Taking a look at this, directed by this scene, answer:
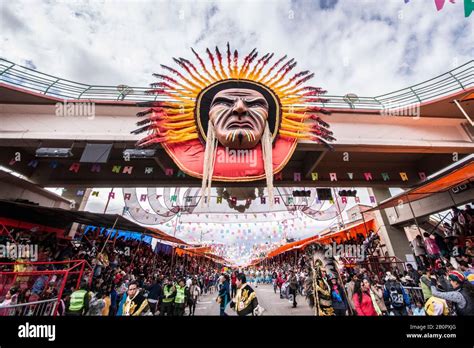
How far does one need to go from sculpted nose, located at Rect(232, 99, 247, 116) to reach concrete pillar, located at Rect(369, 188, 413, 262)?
1053 cm

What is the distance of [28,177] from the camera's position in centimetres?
896

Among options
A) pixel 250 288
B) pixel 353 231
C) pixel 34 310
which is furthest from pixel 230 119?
pixel 353 231

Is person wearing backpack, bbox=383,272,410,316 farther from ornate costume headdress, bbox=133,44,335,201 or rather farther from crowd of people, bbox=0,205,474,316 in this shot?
ornate costume headdress, bbox=133,44,335,201

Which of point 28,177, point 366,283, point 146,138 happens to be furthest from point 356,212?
point 28,177

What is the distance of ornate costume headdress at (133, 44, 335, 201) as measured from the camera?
21.0 feet

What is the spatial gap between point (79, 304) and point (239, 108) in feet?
20.8

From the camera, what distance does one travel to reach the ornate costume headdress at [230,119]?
639 cm

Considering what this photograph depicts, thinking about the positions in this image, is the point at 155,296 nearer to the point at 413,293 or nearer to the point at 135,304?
the point at 135,304

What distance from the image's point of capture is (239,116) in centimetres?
637

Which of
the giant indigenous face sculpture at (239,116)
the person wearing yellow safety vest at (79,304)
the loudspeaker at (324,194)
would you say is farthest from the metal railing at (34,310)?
the loudspeaker at (324,194)

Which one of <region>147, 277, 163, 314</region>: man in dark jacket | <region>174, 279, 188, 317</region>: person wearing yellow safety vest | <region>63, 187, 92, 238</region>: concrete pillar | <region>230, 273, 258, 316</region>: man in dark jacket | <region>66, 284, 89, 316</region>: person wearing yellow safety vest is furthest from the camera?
<region>63, 187, 92, 238</region>: concrete pillar

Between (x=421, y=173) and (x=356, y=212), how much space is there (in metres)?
10.8

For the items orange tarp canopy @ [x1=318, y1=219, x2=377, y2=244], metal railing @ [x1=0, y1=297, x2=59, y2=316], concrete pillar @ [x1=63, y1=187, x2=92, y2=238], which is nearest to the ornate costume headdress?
metal railing @ [x1=0, y1=297, x2=59, y2=316]

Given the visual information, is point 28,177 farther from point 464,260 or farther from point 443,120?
point 443,120
